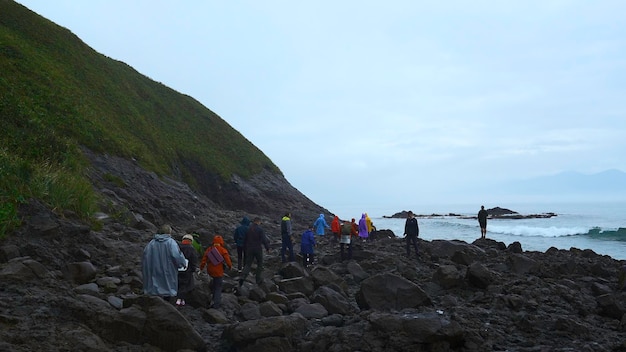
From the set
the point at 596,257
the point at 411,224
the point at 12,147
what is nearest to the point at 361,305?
the point at 411,224

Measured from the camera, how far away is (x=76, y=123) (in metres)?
29.8

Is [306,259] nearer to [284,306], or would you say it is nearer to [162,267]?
[284,306]

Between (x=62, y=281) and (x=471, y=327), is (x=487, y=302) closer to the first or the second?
(x=471, y=327)

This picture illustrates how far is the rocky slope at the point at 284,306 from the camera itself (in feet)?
28.8

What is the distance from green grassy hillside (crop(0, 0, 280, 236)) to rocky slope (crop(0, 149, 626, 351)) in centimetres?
181

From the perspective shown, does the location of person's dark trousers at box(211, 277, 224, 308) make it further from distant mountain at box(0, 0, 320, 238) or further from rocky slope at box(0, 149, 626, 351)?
distant mountain at box(0, 0, 320, 238)

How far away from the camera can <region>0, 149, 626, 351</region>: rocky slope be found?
8.77 metres

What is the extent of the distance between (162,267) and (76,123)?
22.9 metres

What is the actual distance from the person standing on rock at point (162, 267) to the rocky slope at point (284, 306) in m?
0.67

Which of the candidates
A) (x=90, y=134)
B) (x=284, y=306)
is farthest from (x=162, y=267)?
(x=90, y=134)

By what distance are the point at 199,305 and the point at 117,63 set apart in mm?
54906

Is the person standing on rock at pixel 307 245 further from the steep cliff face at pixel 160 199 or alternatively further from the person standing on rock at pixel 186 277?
the person standing on rock at pixel 186 277

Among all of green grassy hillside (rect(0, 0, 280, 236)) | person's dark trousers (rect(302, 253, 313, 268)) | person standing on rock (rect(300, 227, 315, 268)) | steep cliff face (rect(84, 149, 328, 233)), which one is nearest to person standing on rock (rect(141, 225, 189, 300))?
green grassy hillside (rect(0, 0, 280, 236))

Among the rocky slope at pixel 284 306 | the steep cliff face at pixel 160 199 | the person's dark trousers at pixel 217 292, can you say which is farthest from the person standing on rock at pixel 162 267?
the steep cliff face at pixel 160 199
